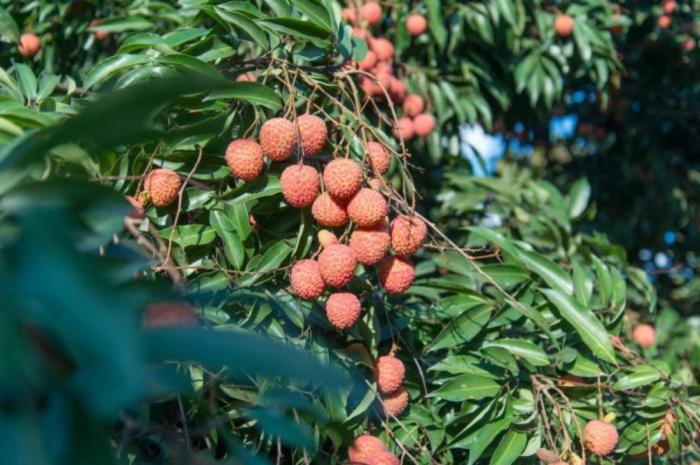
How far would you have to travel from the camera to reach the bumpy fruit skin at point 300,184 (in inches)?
40.8

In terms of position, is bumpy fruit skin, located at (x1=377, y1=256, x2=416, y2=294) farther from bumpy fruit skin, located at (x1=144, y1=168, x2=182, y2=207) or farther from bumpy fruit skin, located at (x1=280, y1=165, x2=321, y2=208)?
bumpy fruit skin, located at (x1=144, y1=168, x2=182, y2=207)

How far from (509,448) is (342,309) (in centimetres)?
39

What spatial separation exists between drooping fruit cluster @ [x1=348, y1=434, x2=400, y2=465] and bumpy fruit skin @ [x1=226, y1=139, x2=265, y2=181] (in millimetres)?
361

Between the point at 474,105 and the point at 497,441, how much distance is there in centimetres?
92

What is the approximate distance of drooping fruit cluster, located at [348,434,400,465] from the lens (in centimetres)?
103

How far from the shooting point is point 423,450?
3.89 ft

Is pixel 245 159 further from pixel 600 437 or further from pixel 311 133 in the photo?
pixel 600 437

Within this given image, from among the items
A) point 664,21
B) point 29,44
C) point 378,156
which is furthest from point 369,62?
point 664,21

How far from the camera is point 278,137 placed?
104cm

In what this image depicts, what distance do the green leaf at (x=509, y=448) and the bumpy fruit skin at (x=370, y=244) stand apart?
1.25 feet

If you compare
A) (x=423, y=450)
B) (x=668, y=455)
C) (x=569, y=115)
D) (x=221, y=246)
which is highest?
(x=221, y=246)

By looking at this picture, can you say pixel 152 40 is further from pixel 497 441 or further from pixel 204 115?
pixel 497 441

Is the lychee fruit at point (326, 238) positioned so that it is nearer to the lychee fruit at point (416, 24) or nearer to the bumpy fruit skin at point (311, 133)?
the bumpy fruit skin at point (311, 133)

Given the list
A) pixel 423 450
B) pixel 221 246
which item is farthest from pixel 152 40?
pixel 423 450
